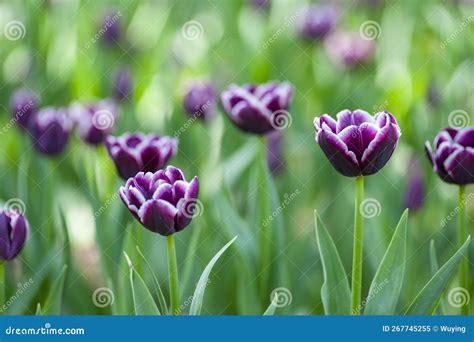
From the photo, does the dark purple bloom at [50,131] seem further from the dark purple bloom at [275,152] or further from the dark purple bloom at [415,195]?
the dark purple bloom at [415,195]

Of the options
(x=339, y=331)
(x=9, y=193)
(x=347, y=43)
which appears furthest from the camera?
(x=347, y=43)

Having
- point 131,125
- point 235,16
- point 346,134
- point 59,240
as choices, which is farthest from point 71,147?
point 346,134

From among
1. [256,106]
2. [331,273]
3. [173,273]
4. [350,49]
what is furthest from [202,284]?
[350,49]

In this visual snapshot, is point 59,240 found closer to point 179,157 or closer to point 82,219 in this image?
point 82,219

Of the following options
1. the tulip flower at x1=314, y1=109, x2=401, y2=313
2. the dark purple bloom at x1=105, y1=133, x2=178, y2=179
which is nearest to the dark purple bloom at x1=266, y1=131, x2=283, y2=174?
the dark purple bloom at x1=105, y1=133, x2=178, y2=179

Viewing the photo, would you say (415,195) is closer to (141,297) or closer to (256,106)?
(256,106)

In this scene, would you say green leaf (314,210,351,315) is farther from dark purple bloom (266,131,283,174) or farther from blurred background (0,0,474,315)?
dark purple bloom (266,131,283,174)
